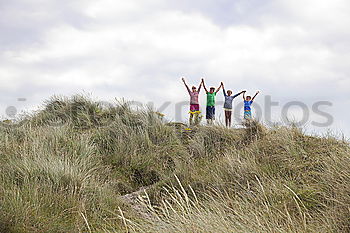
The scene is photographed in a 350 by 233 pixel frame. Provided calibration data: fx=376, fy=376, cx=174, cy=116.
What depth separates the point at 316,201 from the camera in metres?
5.33

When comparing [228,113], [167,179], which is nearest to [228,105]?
[228,113]

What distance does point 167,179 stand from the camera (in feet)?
26.0

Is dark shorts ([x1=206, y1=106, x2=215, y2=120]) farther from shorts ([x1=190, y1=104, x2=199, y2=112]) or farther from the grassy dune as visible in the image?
the grassy dune

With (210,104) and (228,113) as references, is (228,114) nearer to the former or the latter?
(228,113)

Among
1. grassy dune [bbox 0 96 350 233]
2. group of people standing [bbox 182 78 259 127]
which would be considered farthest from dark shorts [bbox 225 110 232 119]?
grassy dune [bbox 0 96 350 233]

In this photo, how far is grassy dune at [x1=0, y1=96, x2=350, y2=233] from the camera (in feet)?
14.4

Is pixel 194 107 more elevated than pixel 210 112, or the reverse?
pixel 194 107

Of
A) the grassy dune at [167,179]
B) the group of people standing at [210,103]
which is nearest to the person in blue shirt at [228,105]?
the group of people standing at [210,103]

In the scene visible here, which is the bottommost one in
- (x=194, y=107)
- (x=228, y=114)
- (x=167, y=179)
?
(x=167, y=179)

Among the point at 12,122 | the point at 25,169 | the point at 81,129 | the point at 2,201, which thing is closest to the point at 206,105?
the point at 81,129

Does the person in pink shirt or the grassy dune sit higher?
the person in pink shirt

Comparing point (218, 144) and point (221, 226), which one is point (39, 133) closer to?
point (218, 144)

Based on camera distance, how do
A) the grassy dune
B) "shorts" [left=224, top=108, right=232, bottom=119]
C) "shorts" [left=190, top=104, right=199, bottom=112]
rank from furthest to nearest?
1. "shorts" [left=224, top=108, right=232, bottom=119]
2. "shorts" [left=190, top=104, right=199, bottom=112]
3. the grassy dune

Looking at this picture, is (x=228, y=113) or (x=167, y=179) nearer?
(x=167, y=179)
